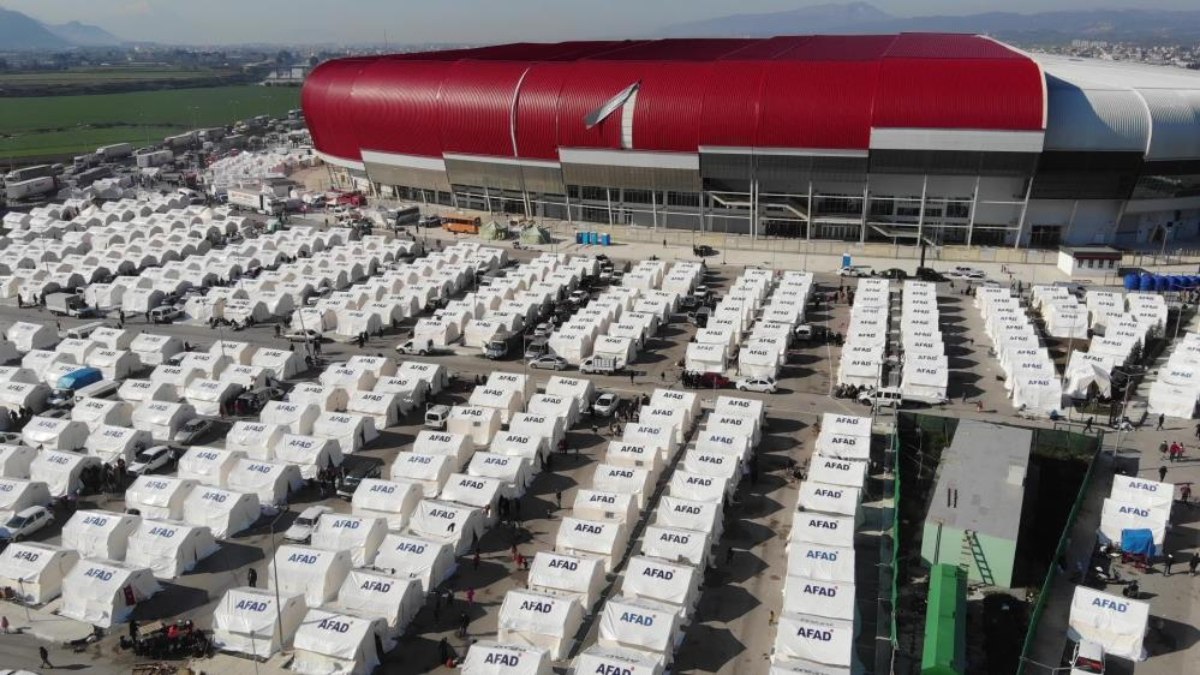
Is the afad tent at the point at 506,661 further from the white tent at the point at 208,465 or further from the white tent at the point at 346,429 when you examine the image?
the white tent at the point at 346,429

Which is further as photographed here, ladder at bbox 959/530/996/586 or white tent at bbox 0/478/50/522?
white tent at bbox 0/478/50/522

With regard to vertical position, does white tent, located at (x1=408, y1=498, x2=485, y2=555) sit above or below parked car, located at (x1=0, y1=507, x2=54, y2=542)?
above

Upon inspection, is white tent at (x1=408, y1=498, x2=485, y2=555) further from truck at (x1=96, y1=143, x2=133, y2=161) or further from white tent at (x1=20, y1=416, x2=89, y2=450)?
truck at (x1=96, y1=143, x2=133, y2=161)

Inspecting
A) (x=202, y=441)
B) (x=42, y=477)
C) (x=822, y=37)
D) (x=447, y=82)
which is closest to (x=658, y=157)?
(x=447, y=82)

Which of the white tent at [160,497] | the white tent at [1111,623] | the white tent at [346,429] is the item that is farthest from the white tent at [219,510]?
the white tent at [1111,623]

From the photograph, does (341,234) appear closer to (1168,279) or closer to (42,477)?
(42,477)

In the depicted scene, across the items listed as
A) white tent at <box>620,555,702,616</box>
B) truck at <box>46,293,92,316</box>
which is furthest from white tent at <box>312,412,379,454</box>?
truck at <box>46,293,92,316</box>
